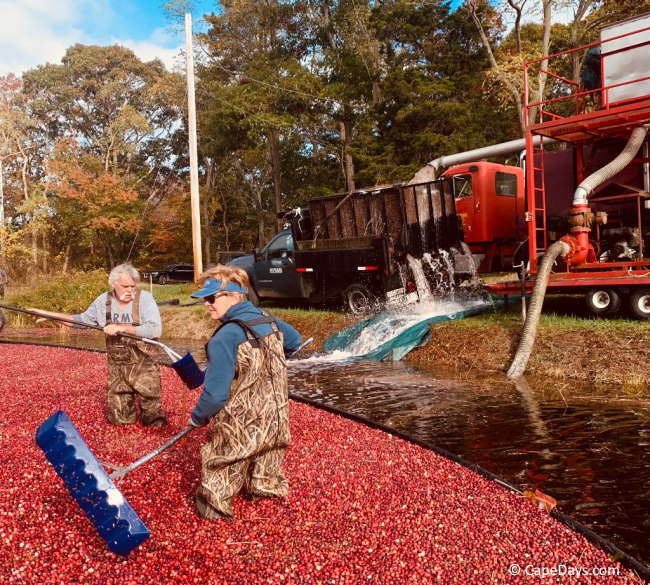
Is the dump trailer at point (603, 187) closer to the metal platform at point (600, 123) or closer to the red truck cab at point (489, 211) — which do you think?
the metal platform at point (600, 123)

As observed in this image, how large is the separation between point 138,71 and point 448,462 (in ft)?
165

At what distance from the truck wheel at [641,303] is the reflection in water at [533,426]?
7.24 ft

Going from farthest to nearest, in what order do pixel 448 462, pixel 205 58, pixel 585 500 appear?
pixel 205 58, pixel 448 462, pixel 585 500

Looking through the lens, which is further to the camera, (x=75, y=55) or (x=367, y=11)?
(x=75, y=55)

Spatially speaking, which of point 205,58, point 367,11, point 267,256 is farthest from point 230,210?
point 267,256

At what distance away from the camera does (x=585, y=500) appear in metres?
4.46

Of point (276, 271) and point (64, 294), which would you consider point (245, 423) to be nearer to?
point (276, 271)

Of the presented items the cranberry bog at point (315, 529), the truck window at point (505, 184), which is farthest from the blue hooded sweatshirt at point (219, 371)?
the truck window at point (505, 184)

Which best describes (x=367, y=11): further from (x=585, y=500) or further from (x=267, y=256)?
(x=585, y=500)

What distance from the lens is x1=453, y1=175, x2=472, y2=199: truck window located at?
15.8m

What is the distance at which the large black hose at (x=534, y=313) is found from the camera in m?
9.05

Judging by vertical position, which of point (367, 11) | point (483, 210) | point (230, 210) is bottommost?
point (483, 210)

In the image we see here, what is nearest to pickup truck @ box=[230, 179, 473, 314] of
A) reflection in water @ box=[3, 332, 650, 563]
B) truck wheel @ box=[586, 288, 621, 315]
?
reflection in water @ box=[3, 332, 650, 563]

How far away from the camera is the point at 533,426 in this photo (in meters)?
6.47
